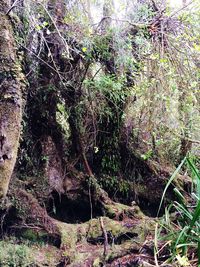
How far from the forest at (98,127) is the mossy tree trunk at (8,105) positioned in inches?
14.6

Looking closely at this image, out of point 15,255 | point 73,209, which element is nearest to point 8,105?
point 15,255

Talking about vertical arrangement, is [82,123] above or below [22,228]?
above

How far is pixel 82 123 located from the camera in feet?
13.7

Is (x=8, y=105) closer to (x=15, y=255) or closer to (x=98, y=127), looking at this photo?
(x=15, y=255)

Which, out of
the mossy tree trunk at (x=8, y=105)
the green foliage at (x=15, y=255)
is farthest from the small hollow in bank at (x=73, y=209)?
the mossy tree trunk at (x=8, y=105)

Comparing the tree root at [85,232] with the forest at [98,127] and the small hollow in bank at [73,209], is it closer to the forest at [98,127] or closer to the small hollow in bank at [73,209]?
the forest at [98,127]

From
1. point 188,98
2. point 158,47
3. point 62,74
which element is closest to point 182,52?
point 158,47

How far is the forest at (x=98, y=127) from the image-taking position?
3240 mm

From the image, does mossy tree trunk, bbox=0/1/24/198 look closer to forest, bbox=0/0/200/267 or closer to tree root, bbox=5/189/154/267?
forest, bbox=0/0/200/267

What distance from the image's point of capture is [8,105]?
91.4 inches

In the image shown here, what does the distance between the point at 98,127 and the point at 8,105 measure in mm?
2153

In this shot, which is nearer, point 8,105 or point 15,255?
point 8,105

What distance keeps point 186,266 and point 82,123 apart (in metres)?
2.40

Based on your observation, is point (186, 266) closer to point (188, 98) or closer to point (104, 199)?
point (104, 199)
